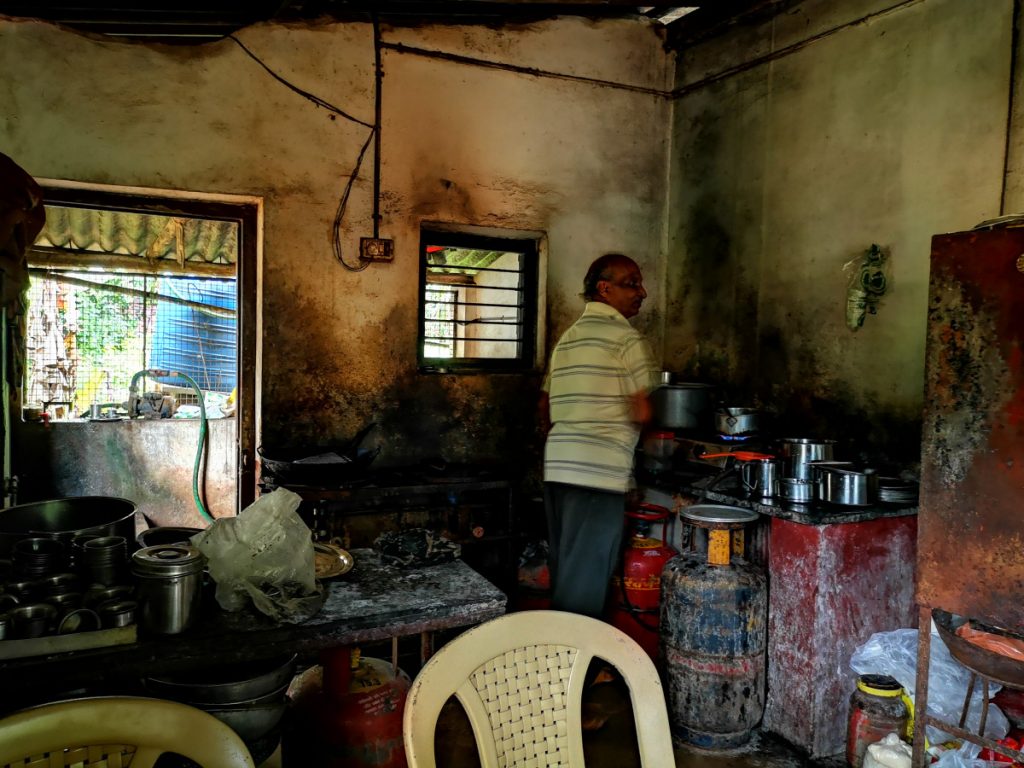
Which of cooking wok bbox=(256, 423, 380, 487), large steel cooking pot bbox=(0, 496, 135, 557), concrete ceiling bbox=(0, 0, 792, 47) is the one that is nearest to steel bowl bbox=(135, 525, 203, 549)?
large steel cooking pot bbox=(0, 496, 135, 557)

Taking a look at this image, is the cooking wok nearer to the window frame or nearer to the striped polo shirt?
the window frame

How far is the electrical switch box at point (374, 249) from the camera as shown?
4.56 meters

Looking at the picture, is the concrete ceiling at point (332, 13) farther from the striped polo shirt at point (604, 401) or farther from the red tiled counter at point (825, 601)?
the red tiled counter at point (825, 601)

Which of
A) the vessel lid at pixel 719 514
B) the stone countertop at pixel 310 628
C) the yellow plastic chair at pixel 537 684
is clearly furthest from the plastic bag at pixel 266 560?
the vessel lid at pixel 719 514

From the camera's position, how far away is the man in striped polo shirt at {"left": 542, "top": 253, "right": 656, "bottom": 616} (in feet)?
11.7

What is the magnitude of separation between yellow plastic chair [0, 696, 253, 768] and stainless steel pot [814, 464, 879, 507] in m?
2.94

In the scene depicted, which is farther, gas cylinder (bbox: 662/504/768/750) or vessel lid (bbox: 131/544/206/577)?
gas cylinder (bbox: 662/504/768/750)

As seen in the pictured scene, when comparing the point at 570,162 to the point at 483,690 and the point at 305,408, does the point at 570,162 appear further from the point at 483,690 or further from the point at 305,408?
the point at 483,690

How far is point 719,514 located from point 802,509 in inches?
14.9

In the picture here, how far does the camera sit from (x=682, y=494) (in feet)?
13.6

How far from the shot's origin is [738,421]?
434 cm

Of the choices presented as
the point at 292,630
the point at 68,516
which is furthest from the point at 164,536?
the point at 292,630

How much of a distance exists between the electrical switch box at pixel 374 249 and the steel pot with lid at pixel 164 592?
2.80 m

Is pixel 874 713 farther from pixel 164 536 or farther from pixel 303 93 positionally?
pixel 303 93
